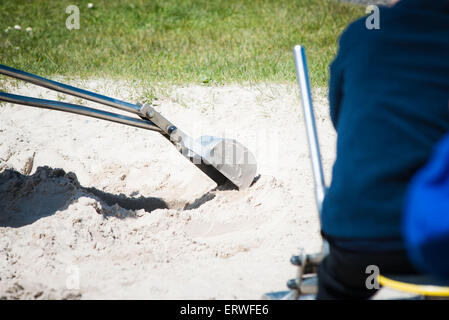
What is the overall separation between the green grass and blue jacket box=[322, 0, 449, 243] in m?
2.43

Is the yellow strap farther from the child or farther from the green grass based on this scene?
the green grass

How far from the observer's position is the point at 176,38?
523cm

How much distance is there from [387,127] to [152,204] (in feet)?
6.07

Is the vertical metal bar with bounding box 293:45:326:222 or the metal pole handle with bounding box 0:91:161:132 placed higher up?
the metal pole handle with bounding box 0:91:161:132

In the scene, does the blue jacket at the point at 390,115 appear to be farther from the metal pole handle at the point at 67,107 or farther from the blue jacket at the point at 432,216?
the metal pole handle at the point at 67,107

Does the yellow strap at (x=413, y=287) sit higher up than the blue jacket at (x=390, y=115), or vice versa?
the blue jacket at (x=390, y=115)

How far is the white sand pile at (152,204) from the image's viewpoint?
179cm

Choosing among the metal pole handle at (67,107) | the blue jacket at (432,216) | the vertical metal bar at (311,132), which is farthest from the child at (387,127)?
the metal pole handle at (67,107)

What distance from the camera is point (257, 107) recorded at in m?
3.18

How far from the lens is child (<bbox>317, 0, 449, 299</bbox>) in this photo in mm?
906

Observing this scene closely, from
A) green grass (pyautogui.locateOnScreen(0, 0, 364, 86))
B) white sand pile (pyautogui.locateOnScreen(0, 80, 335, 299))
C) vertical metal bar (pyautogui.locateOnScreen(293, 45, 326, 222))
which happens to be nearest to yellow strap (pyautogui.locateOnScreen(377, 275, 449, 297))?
vertical metal bar (pyautogui.locateOnScreen(293, 45, 326, 222))

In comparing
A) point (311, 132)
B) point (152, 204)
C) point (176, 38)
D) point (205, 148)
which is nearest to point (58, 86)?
point (205, 148)

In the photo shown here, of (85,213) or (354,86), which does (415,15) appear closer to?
(354,86)

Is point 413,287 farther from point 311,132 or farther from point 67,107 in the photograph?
point 67,107
